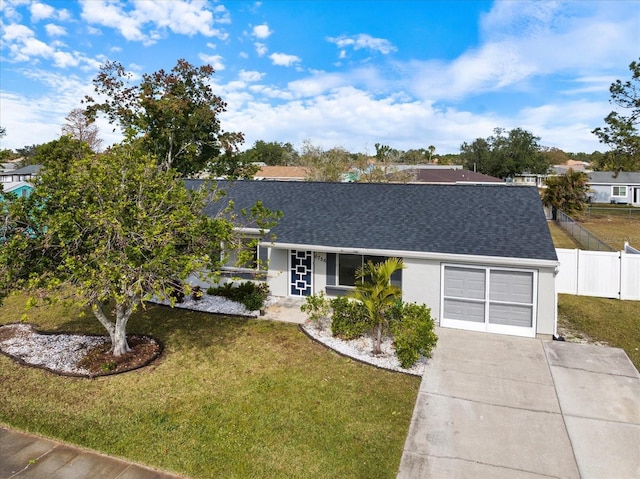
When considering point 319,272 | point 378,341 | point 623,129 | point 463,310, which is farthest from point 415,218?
point 623,129

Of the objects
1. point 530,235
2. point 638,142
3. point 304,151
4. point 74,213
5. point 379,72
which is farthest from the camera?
point 304,151

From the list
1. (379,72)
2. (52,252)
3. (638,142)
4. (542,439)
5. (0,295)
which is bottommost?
(542,439)


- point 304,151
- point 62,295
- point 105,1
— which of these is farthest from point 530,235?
point 304,151

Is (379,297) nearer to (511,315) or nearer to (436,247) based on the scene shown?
(436,247)

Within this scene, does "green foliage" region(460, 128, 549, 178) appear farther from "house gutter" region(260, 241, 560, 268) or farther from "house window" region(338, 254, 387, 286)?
"house gutter" region(260, 241, 560, 268)

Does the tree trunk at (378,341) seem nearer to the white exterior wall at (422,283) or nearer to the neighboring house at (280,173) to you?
the white exterior wall at (422,283)

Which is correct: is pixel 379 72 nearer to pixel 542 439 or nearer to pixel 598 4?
pixel 598 4

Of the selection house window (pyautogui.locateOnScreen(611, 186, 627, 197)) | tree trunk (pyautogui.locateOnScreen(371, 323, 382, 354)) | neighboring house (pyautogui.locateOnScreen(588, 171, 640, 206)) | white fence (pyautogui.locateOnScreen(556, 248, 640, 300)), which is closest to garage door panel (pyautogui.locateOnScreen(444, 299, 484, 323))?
tree trunk (pyautogui.locateOnScreen(371, 323, 382, 354))

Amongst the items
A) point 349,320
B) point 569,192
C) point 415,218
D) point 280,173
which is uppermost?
point 280,173
